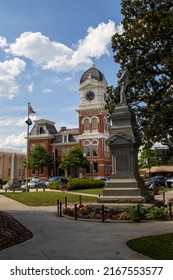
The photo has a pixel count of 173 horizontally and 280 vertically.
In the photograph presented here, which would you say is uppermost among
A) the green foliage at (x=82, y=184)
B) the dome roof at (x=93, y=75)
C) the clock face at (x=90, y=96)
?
the dome roof at (x=93, y=75)

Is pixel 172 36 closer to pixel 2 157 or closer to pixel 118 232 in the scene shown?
pixel 118 232

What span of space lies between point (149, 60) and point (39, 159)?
61.6m

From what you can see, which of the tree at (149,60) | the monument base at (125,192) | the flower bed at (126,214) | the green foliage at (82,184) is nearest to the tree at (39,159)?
the green foliage at (82,184)

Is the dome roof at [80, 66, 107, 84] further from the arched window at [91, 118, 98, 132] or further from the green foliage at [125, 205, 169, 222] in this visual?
the green foliage at [125, 205, 169, 222]

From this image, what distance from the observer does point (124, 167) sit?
52.8ft

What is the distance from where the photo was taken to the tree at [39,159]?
79688 mm

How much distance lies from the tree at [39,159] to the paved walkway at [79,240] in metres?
66.7

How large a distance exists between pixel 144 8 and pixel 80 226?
15857 millimetres

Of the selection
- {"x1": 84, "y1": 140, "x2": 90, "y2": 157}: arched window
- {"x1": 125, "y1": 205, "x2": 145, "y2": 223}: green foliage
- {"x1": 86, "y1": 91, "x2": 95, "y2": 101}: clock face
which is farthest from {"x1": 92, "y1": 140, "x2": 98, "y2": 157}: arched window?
{"x1": 125, "y1": 205, "x2": 145, "y2": 223}: green foliage

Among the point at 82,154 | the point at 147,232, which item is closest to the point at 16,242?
the point at 147,232

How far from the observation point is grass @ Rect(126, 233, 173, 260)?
7.01 meters

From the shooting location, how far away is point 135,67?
869 inches

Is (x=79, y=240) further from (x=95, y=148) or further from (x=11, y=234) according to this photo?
(x=95, y=148)

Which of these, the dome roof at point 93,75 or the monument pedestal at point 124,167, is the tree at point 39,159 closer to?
the dome roof at point 93,75
